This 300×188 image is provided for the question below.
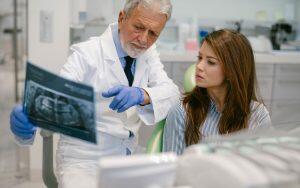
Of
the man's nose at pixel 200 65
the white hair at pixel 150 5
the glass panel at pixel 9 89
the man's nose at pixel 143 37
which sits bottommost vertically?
the glass panel at pixel 9 89

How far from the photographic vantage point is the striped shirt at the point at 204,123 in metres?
1.50

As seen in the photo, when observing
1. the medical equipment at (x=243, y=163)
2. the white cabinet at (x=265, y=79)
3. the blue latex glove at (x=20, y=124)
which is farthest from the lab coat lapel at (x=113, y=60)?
the white cabinet at (x=265, y=79)

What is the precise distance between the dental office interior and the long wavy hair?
0.39 feet

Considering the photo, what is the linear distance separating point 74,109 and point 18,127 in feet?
1.15

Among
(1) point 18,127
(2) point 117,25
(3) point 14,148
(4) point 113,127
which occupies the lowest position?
(3) point 14,148

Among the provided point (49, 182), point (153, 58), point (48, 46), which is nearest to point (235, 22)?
point (48, 46)

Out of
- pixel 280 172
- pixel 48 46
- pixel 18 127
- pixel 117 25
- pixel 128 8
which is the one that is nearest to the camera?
pixel 280 172

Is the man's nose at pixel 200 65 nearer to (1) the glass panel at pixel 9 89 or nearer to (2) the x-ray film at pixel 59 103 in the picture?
(2) the x-ray film at pixel 59 103

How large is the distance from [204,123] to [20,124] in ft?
2.58

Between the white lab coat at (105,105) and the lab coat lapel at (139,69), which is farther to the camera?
the lab coat lapel at (139,69)

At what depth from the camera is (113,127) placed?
1.57 metres

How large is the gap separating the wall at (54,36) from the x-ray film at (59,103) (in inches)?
64.9

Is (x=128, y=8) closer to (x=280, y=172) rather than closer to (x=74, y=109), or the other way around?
(x=74, y=109)

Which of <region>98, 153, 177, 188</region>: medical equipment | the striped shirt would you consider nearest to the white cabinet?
the striped shirt
